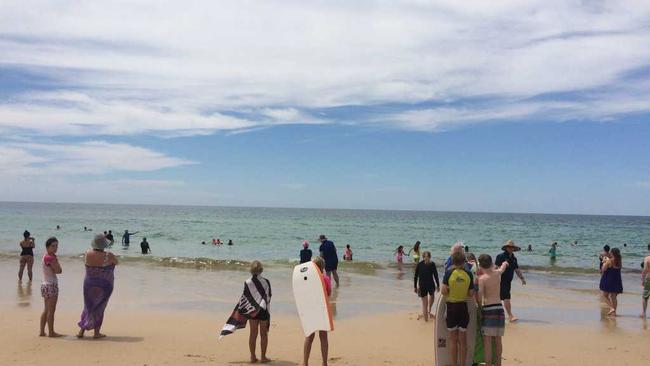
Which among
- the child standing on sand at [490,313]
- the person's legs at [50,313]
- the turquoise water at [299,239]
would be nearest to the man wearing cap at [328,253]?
the person's legs at [50,313]

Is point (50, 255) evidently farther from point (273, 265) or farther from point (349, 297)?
point (273, 265)

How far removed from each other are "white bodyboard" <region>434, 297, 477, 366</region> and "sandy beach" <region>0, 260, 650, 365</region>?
2.79 feet

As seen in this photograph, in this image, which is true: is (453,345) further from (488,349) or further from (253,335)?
(253,335)

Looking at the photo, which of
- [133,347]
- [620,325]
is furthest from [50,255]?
[620,325]

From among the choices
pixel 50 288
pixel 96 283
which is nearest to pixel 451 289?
pixel 96 283

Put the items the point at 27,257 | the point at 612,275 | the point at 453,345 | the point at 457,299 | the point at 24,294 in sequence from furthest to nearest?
the point at 27,257, the point at 24,294, the point at 612,275, the point at 453,345, the point at 457,299

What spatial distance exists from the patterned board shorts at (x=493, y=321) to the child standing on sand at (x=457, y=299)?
0.29 meters

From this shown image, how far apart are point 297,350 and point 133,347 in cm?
247

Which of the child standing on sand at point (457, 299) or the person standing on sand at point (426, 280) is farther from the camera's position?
the person standing on sand at point (426, 280)

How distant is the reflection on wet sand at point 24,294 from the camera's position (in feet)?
40.5

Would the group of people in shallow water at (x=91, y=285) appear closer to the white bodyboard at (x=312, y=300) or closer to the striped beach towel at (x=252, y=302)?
the striped beach towel at (x=252, y=302)

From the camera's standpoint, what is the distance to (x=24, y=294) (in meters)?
13.7

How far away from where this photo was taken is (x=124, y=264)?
22.9 meters

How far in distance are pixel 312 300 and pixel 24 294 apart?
965 cm
